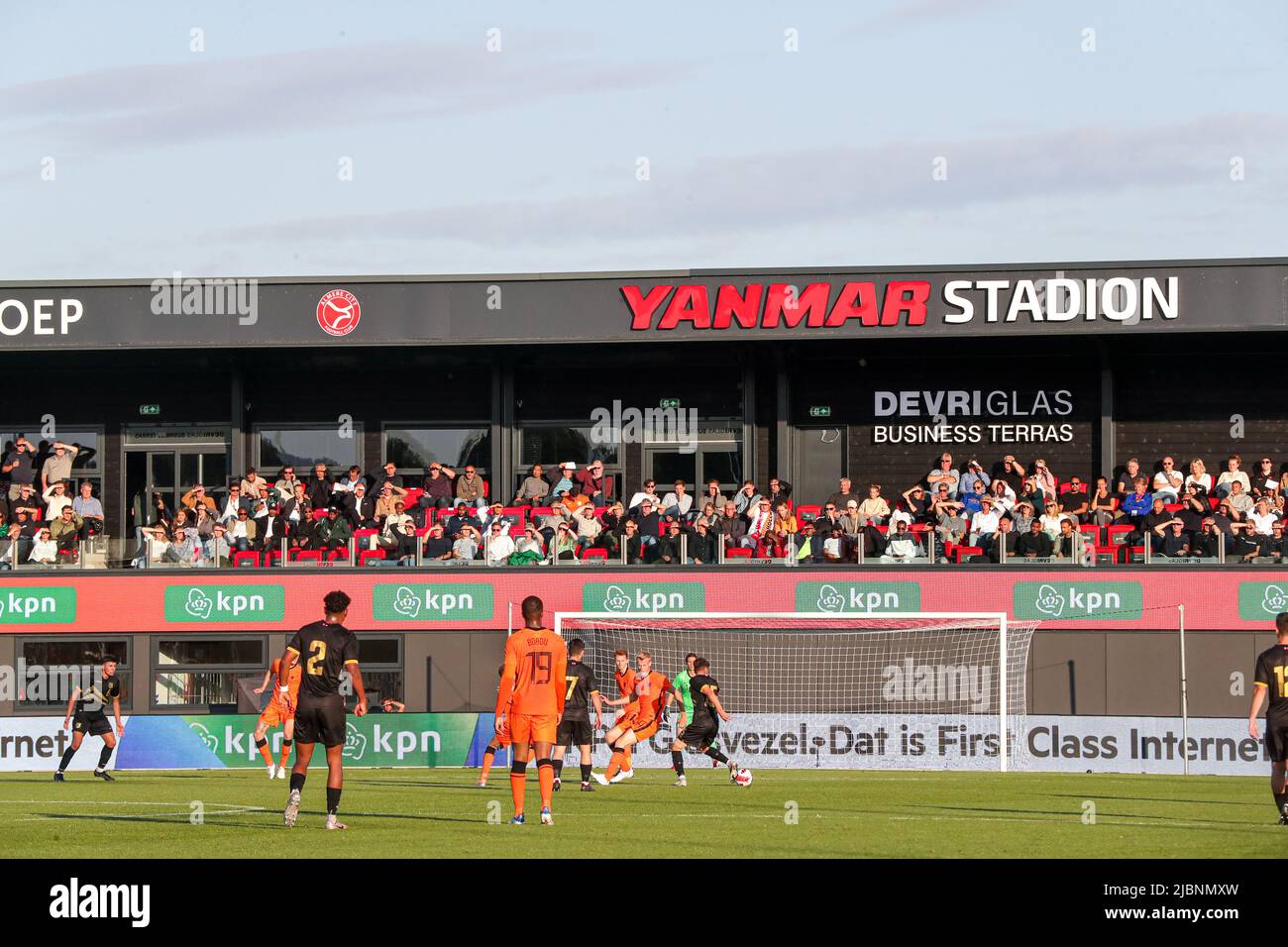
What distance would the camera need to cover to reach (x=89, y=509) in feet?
111

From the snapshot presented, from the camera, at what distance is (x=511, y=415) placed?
119ft

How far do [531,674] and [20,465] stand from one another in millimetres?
23104

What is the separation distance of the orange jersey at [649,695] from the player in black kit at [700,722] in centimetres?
63

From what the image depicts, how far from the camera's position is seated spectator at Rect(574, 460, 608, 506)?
33625 millimetres

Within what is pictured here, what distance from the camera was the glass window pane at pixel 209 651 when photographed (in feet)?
103

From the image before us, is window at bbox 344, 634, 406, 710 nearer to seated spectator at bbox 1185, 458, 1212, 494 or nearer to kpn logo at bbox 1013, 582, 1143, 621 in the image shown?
kpn logo at bbox 1013, 582, 1143, 621

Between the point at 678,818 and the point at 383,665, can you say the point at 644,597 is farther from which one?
the point at 678,818

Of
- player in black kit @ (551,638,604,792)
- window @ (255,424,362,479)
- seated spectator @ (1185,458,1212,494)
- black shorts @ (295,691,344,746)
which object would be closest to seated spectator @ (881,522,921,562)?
seated spectator @ (1185,458,1212,494)

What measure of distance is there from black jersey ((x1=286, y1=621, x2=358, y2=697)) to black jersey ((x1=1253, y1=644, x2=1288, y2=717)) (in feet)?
25.9

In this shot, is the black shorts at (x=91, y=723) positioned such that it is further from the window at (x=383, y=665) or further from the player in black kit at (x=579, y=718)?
A: the window at (x=383, y=665)

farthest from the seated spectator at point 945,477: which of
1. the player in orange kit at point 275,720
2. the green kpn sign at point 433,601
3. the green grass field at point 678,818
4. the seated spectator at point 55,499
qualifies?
the seated spectator at point 55,499
